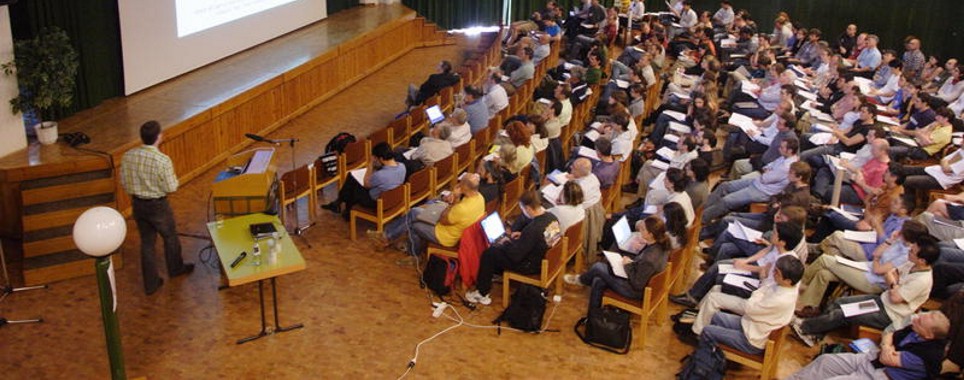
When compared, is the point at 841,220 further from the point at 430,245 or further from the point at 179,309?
the point at 179,309

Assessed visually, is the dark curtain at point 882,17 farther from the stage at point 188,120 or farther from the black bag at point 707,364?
the black bag at point 707,364

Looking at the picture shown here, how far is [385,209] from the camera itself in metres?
7.23

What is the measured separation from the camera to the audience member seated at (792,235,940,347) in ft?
18.1

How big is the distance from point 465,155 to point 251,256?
340cm

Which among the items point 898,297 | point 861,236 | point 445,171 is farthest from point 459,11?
point 898,297

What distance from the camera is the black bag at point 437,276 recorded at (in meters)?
6.54

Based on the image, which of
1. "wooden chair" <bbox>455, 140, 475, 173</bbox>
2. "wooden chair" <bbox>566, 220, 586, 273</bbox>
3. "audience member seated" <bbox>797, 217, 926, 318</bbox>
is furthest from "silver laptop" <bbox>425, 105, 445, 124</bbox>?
"audience member seated" <bbox>797, 217, 926, 318</bbox>

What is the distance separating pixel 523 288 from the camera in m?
6.22

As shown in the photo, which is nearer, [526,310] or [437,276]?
[526,310]

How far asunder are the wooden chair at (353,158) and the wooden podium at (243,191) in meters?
1.09

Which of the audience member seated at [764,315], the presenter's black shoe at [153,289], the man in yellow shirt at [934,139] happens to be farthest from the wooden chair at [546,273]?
the man in yellow shirt at [934,139]

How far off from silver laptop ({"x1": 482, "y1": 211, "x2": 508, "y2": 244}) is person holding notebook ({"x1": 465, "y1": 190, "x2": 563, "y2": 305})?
3cm

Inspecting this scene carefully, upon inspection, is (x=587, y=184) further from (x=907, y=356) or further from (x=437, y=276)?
(x=907, y=356)

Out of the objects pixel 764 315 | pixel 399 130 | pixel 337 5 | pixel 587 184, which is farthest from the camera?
pixel 337 5
